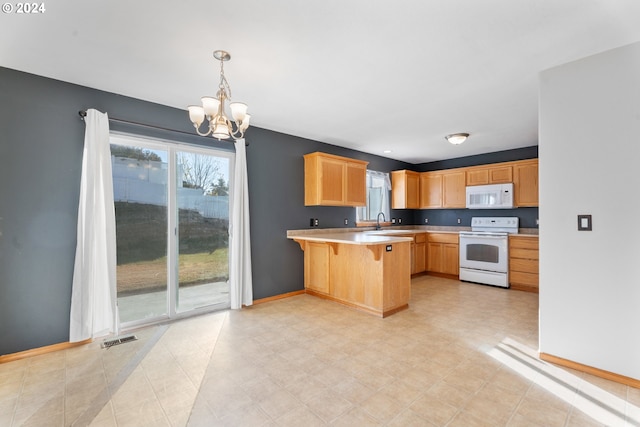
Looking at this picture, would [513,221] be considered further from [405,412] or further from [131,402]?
[131,402]

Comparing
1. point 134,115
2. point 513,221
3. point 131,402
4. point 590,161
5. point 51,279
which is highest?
point 134,115

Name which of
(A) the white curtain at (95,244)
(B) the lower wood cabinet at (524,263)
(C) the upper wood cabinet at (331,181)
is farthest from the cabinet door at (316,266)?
(B) the lower wood cabinet at (524,263)

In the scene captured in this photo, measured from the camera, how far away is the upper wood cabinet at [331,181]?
4.53 metres

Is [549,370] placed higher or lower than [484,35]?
lower

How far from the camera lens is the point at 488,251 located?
514 centimetres

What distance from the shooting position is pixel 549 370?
7.52ft

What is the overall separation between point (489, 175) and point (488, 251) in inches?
58.2

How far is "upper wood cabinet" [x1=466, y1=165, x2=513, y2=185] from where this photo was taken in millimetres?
5293

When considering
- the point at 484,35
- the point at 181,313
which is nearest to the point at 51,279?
the point at 181,313

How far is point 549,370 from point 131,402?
10.2 feet

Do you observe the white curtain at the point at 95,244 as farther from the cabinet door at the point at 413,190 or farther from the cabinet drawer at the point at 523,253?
the cabinet drawer at the point at 523,253

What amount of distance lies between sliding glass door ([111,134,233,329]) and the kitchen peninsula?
1241 mm

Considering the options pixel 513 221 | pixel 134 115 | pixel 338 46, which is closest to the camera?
pixel 338 46
